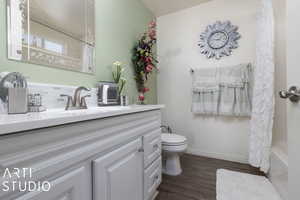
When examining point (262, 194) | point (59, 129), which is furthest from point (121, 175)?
point (262, 194)

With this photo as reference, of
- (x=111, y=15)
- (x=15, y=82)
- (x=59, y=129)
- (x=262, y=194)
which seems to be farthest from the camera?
(x=111, y=15)

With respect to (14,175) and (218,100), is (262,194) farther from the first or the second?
(14,175)

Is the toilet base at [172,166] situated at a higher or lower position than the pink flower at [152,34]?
lower

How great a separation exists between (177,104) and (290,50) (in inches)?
66.8

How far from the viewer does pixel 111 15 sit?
148 cm

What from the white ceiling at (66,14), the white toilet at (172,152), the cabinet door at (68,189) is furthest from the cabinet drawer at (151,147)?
the white ceiling at (66,14)

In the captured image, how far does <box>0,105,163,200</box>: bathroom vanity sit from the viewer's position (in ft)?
1.29

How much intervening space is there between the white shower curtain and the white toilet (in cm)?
75

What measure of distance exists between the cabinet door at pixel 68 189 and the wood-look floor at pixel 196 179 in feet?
3.07

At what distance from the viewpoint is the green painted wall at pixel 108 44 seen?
83cm

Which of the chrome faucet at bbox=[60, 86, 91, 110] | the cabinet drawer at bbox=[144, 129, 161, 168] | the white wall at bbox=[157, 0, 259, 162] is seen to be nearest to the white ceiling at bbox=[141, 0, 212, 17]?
the white wall at bbox=[157, 0, 259, 162]

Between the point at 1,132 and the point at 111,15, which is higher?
the point at 111,15

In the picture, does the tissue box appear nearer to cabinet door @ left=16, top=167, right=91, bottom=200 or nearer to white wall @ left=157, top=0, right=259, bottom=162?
cabinet door @ left=16, top=167, right=91, bottom=200

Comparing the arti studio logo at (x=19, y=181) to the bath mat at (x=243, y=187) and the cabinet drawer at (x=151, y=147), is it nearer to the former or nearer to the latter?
the cabinet drawer at (x=151, y=147)
